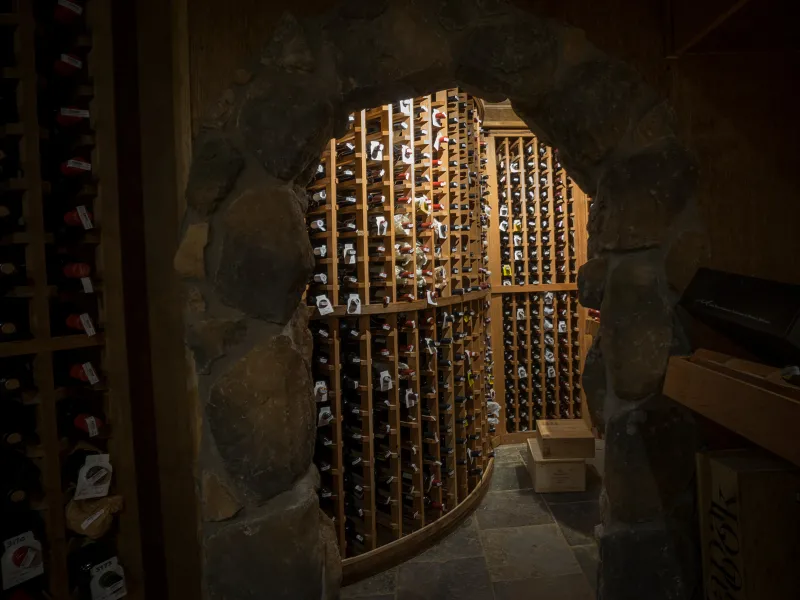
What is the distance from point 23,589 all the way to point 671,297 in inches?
63.6

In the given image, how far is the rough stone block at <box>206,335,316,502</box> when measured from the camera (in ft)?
3.70

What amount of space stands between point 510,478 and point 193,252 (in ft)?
10.2

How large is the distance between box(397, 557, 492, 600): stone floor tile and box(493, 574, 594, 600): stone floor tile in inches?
2.8

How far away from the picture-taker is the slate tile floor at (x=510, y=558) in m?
2.37

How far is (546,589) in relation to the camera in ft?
7.76

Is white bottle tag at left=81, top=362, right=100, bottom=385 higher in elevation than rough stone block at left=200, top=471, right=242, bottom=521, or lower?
higher

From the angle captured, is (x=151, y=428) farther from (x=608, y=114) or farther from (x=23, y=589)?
(x=608, y=114)

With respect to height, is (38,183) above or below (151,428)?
above

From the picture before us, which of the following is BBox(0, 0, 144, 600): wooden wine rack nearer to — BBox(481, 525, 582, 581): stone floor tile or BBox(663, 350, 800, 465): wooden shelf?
BBox(663, 350, 800, 465): wooden shelf

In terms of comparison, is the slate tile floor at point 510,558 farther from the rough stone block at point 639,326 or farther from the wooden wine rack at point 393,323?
the rough stone block at point 639,326

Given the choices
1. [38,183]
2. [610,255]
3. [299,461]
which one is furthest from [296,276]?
[610,255]

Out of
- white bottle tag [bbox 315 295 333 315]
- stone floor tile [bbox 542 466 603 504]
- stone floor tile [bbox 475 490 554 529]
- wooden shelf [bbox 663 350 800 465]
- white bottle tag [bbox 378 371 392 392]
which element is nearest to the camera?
wooden shelf [bbox 663 350 800 465]

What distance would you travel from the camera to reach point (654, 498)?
1232 millimetres

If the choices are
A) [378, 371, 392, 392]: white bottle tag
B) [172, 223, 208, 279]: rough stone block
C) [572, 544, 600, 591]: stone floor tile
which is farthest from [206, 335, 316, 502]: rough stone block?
[572, 544, 600, 591]: stone floor tile
